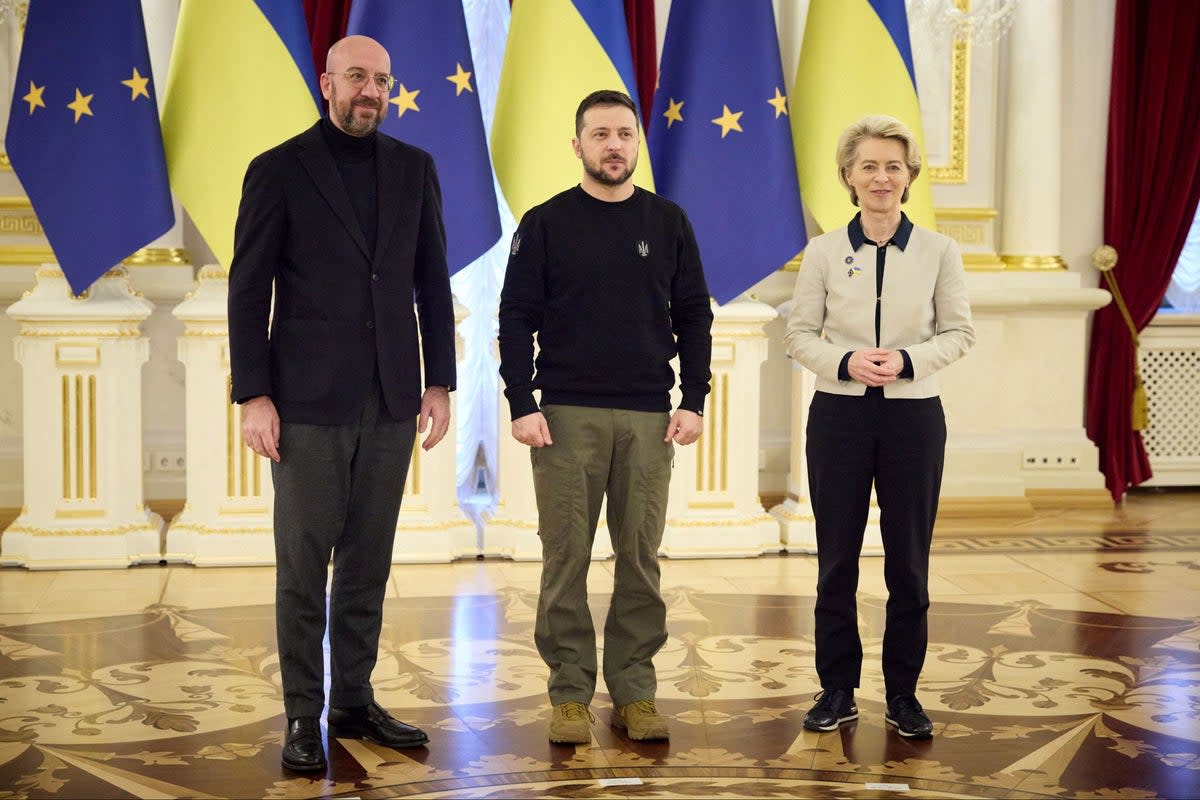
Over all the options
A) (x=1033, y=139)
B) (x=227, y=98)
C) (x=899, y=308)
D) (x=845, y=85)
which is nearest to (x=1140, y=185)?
(x=1033, y=139)

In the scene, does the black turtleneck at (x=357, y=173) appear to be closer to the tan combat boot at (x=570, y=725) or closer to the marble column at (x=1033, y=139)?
the tan combat boot at (x=570, y=725)

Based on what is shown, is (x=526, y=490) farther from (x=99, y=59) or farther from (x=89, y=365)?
(x=99, y=59)

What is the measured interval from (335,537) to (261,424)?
33cm

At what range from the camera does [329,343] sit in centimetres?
303

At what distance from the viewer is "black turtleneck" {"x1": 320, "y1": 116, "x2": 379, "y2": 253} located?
3.09 metres

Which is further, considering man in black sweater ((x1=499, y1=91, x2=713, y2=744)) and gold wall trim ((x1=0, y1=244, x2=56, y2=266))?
gold wall trim ((x1=0, y1=244, x2=56, y2=266))

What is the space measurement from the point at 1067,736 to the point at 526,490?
271 centimetres

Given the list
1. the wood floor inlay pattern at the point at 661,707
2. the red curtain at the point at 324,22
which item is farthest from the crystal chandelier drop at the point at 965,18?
the wood floor inlay pattern at the point at 661,707

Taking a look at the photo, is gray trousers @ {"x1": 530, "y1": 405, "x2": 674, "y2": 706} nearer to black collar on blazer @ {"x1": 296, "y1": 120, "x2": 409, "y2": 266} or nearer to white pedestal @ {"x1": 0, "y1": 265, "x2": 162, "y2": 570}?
black collar on blazer @ {"x1": 296, "y1": 120, "x2": 409, "y2": 266}

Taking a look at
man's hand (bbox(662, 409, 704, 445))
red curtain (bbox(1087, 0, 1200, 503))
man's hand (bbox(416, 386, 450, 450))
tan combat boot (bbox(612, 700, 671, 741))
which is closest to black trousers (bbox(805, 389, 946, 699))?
man's hand (bbox(662, 409, 704, 445))

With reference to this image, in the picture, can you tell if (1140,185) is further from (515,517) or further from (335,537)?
(335,537)

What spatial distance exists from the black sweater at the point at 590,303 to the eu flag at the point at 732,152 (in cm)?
222

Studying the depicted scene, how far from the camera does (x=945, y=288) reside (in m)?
3.26

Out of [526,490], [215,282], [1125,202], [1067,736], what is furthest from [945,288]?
[1125,202]
